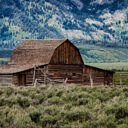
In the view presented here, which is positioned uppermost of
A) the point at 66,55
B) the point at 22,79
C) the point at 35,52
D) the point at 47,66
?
the point at 35,52

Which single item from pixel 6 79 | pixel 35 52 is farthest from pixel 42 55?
pixel 6 79

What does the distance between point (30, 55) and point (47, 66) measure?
4066mm

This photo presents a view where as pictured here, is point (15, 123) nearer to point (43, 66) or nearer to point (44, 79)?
point (44, 79)

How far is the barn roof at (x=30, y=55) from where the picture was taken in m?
38.0

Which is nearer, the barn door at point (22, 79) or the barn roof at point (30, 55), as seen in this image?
the barn door at point (22, 79)

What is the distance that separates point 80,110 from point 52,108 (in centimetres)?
103

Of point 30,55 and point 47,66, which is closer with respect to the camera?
point 47,66

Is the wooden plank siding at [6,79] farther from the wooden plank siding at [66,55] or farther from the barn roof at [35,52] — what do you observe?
the wooden plank siding at [66,55]

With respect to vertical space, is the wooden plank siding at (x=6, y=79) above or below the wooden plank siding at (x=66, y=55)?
below

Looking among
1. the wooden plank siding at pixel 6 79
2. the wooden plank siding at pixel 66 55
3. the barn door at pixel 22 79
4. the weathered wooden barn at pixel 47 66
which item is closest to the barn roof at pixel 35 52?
the weathered wooden barn at pixel 47 66

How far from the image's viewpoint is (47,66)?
3769 cm

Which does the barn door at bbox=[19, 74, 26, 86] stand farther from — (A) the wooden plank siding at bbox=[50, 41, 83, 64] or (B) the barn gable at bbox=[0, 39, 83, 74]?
(A) the wooden plank siding at bbox=[50, 41, 83, 64]

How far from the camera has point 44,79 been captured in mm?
34844

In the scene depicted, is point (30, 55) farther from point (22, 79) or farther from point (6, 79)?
point (6, 79)
